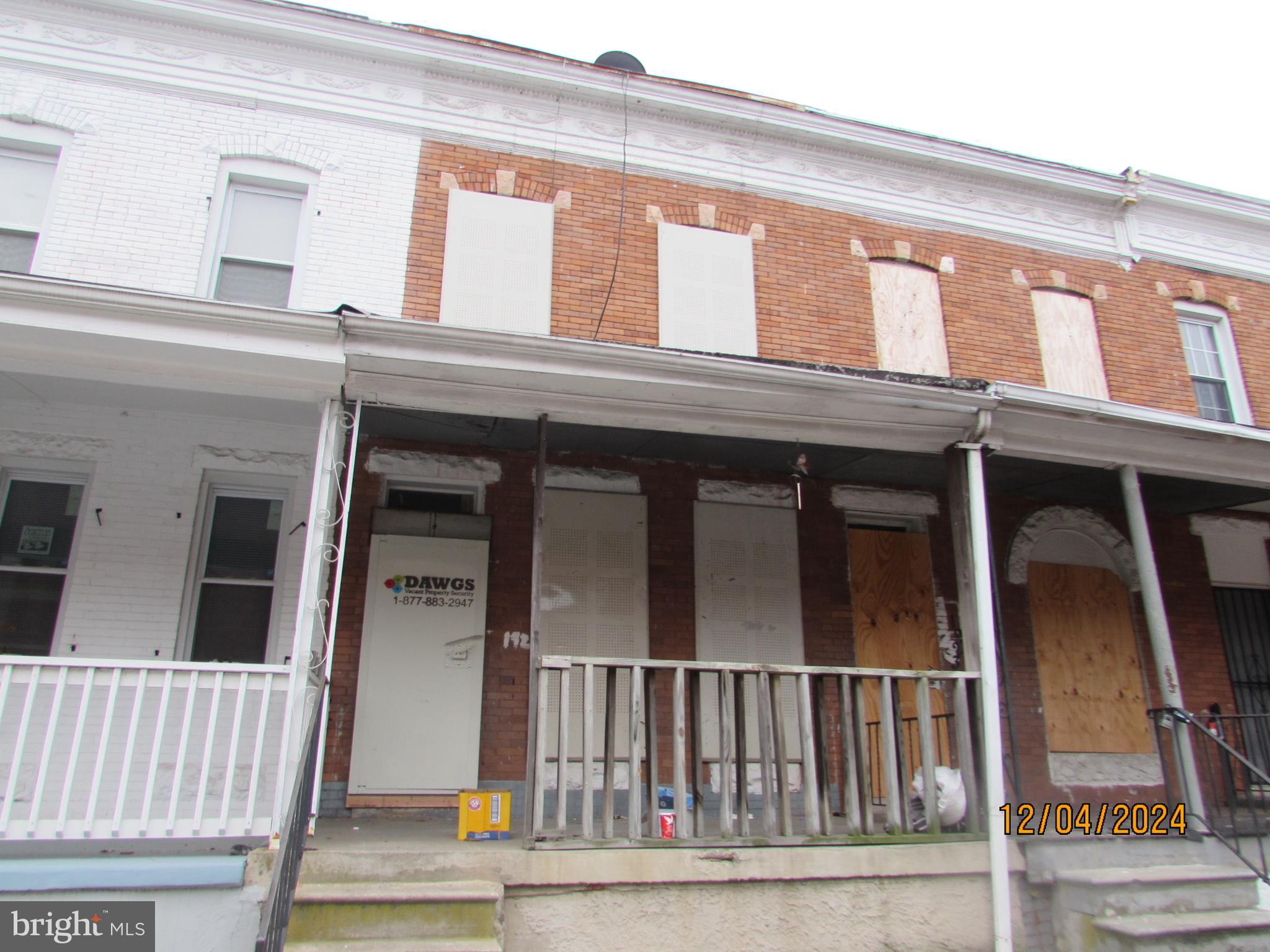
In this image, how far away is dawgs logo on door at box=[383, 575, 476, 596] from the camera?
7.18 m

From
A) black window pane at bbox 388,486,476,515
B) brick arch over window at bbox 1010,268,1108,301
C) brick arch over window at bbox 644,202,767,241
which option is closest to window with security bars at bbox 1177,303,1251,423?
brick arch over window at bbox 1010,268,1108,301

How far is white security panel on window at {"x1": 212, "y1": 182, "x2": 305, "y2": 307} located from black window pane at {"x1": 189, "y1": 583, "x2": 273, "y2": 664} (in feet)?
8.42

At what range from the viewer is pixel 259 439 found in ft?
23.4

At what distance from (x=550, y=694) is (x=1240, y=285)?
10.0 meters

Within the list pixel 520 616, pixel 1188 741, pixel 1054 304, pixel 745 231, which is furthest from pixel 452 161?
pixel 1188 741

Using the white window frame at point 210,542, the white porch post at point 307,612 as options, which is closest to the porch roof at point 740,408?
the white porch post at point 307,612

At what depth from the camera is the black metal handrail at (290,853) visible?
3.70 meters

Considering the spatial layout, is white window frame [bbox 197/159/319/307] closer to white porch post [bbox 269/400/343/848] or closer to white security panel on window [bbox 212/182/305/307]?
white security panel on window [bbox 212/182/305/307]

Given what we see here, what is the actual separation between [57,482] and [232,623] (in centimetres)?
183

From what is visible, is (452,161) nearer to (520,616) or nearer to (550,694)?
(520,616)

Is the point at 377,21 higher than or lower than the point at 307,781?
higher

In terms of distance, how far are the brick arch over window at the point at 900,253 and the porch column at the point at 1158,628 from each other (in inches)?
156

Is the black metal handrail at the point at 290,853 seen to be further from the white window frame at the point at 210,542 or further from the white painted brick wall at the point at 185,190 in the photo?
the white painted brick wall at the point at 185,190
